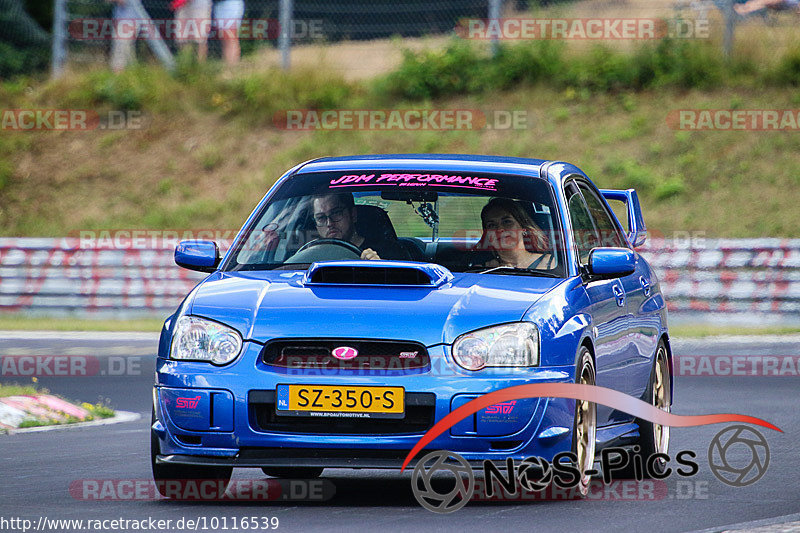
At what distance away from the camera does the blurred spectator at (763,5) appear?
24891 mm

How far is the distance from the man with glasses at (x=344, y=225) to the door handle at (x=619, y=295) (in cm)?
113

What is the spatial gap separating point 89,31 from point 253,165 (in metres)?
3.69

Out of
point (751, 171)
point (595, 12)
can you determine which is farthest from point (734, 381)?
point (595, 12)

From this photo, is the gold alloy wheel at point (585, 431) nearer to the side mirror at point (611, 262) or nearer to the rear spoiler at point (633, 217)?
the side mirror at point (611, 262)

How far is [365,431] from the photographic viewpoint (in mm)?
6441

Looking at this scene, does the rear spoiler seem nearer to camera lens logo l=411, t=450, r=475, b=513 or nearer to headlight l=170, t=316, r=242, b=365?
camera lens logo l=411, t=450, r=475, b=513

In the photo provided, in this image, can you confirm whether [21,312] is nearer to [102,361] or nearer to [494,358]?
[102,361]

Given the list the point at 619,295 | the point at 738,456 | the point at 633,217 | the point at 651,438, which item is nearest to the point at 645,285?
the point at 619,295

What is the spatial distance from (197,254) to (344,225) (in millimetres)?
746

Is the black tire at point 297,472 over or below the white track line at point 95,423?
over

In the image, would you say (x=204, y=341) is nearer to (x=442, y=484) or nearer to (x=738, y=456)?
(x=442, y=484)

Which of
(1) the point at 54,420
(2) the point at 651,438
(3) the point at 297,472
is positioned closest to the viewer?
(3) the point at 297,472

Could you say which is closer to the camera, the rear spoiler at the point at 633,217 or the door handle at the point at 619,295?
the door handle at the point at 619,295

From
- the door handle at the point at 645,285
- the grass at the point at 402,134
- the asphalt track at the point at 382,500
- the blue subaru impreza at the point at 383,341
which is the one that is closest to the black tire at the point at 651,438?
the asphalt track at the point at 382,500
